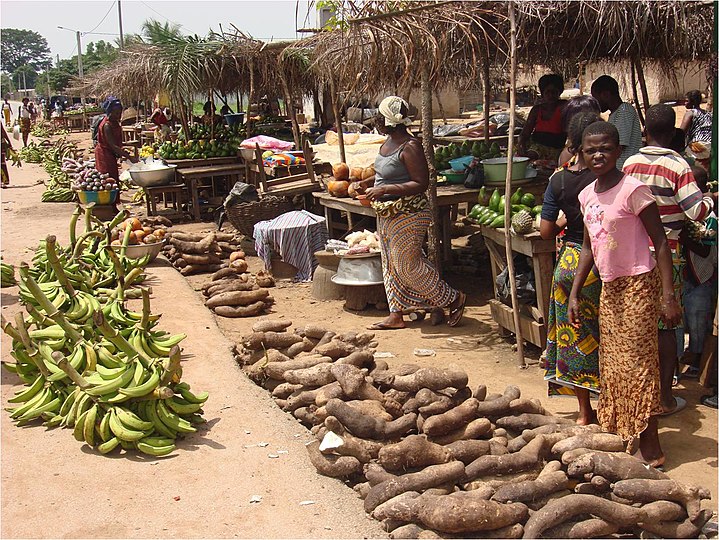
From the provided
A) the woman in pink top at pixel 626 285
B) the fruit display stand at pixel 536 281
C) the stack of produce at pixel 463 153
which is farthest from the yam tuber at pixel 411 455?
the stack of produce at pixel 463 153

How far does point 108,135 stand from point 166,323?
5.21m

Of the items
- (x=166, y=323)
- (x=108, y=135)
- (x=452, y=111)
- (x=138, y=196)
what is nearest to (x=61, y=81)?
(x=452, y=111)

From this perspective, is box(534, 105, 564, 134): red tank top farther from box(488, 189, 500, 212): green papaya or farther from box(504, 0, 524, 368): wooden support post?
box(504, 0, 524, 368): wooden support post

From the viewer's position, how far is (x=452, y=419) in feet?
12.6

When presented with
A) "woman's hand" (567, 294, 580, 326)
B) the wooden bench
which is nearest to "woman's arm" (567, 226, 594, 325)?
"woman's hand" (567, 294, 580, 326)

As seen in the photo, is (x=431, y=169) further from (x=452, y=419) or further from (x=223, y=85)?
(x=223, y=85)

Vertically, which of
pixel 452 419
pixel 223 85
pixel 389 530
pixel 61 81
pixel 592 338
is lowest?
pixel 389 530

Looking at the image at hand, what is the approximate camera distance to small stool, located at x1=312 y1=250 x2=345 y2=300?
7.85m

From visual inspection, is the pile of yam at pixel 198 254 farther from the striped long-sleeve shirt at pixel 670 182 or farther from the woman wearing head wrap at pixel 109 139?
the striped long-sleeve shirt at pixel 670 182

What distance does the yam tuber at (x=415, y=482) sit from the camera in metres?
3.43

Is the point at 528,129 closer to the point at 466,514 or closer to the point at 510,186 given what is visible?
the point at 510,186

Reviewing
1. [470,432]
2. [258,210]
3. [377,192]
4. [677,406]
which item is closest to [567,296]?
[470,432]

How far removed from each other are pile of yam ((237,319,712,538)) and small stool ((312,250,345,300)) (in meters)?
3.22

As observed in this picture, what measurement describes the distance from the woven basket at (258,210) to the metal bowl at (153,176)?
2.96 m
